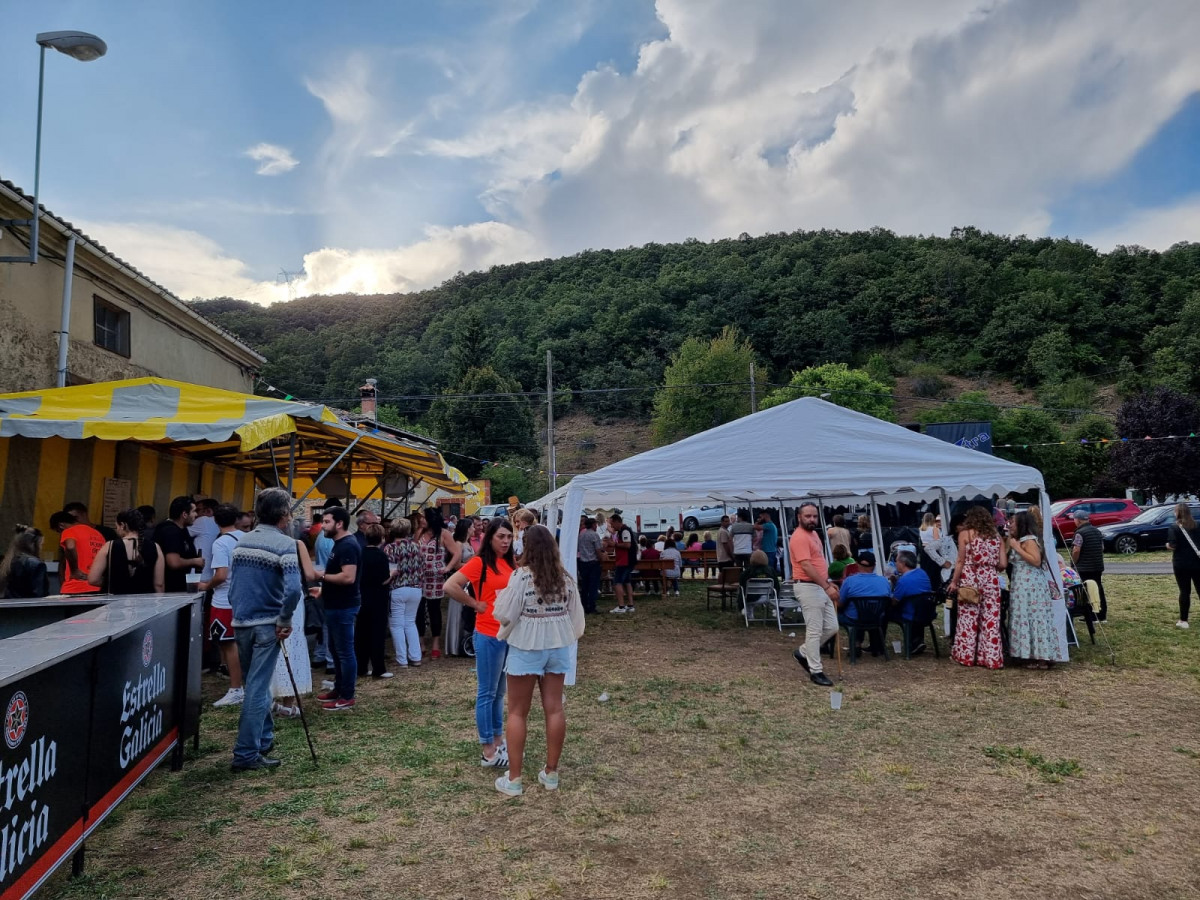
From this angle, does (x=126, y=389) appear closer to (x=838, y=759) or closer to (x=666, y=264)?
→ (x=838, y=759)

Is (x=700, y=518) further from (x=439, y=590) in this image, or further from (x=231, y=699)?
(x=231, y=699)

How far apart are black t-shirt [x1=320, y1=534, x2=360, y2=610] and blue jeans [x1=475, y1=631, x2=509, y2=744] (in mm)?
1838

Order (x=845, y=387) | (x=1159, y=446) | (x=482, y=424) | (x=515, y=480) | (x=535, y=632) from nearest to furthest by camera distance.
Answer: (x=535, y=632)
(x=1159, y=446)
(x=515, y=480)
(x=482, y=424)
(x=845, y=387)

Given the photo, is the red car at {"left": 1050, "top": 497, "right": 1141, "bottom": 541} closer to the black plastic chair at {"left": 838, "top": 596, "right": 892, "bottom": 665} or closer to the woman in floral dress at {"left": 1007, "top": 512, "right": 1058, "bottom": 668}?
the woman in floral dress at {"left": 1007, "top": 512, "right": 1058, "bottom": 668}

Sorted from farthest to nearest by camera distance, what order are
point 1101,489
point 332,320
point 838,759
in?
1. point 332,320
2. point 1101,489
3. point 838,759

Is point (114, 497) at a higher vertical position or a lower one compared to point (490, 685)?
higher

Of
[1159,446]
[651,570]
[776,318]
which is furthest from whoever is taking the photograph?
[776,318]

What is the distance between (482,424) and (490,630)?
4677 centimetres

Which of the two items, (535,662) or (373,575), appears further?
(373,575)

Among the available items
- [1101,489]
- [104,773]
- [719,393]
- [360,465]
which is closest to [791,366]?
[719,393]

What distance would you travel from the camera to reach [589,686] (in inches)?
292

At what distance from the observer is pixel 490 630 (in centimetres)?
484

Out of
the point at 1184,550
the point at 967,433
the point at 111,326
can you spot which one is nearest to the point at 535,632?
the point at 1184,550

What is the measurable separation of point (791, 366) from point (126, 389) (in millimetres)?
67497
